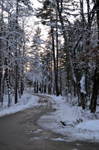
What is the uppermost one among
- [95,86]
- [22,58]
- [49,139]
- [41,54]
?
[41,54]

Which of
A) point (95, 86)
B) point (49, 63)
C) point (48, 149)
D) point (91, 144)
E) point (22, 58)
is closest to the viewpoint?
point (48, 149)

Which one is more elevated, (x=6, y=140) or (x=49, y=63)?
(x=49, y=63)

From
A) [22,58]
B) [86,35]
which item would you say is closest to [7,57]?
[22,58]

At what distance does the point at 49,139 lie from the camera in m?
6.57

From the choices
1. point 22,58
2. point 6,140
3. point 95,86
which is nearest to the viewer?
point 6,140

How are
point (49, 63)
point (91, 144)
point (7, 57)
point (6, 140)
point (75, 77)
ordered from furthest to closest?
point (49, 63) → point (7, 57) → point (75, 77) → point (6, 140) → point (91, 144)

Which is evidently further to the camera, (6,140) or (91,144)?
(6,140)

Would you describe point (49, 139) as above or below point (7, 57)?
below

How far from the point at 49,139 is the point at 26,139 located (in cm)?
87

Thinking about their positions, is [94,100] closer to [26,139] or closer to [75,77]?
[75,77]

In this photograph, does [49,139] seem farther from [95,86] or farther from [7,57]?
[7,57]

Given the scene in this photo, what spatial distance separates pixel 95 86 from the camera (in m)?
11.9


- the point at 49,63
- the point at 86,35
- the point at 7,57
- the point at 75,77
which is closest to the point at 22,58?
the point at 7,57

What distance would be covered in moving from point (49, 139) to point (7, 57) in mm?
13532
